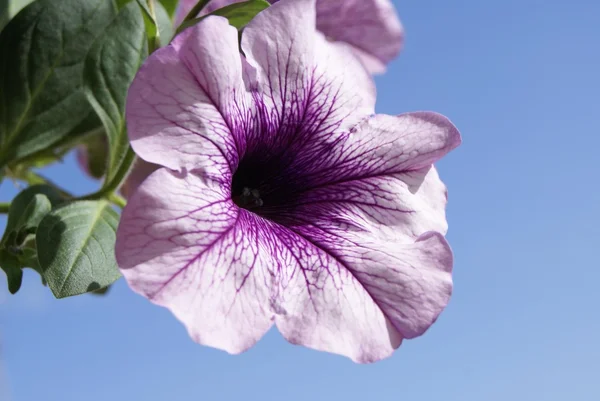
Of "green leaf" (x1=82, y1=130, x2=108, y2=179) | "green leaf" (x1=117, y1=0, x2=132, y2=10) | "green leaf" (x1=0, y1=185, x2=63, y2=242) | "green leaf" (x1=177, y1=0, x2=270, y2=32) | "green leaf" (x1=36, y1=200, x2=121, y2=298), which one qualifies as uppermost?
"green leaf" (x1=177, y1=0, x2=270, y2=32)

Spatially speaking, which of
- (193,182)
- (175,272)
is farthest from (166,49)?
(175,272)

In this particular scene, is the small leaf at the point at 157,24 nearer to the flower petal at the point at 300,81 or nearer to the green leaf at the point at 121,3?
the green leaf at the point at 121,3

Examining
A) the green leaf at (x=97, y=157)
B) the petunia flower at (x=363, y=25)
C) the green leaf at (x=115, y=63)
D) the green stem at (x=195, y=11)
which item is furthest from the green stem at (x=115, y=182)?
the green leaf at (x=97, y=157)

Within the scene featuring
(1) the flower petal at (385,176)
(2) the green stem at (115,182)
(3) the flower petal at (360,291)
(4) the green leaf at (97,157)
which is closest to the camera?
(3) the flower petal at (360,291)

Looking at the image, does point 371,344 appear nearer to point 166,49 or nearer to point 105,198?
point 166,49

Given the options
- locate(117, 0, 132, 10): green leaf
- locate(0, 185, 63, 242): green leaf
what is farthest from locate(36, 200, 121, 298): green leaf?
locate(117, 0, 132, 10): green leaf

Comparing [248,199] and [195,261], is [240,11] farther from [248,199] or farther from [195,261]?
[195,261]

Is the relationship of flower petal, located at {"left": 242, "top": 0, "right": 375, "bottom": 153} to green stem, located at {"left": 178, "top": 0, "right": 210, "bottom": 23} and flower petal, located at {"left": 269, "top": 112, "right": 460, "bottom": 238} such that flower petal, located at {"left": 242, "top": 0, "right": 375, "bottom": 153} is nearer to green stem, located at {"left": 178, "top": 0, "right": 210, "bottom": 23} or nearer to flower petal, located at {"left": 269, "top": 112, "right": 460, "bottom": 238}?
flower petal, located at {"left": 269, "top": 112, "right": 460, "bottom": 238}
